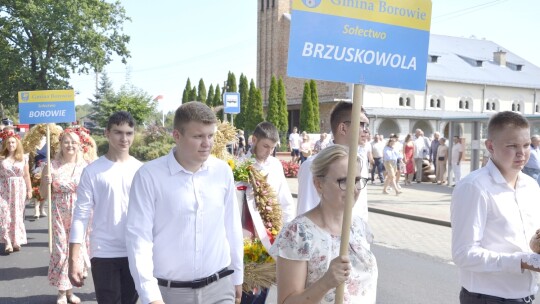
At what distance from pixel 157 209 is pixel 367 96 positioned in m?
48.7

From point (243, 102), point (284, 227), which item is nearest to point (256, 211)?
point (284, 227)

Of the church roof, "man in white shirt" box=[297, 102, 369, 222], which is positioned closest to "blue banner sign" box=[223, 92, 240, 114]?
"man in white shirt" box=[297, 102, 369, 222]

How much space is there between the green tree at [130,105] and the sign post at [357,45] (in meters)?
40.5

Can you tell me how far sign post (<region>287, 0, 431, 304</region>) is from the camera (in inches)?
107

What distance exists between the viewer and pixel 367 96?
51000mm

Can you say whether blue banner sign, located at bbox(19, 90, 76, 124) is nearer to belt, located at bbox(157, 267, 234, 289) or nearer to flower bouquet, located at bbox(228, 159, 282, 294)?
flower bouquet, located at bbox(228, 159, 282, 294)

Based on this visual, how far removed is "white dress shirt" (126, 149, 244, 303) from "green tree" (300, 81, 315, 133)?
47060 millimetres

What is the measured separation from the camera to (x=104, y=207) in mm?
4504

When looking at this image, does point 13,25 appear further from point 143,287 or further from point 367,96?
point 143,287

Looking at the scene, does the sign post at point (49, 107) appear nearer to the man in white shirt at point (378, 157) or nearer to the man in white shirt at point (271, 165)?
the man in white shirt at point (271, 165)

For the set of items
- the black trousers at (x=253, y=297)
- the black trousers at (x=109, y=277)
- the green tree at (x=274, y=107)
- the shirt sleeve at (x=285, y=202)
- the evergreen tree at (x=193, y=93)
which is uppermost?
the evergreen tree at (x=193, y=93)

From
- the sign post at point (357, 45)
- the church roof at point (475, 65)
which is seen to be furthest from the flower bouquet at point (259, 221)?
the church roof at point (475, 65)

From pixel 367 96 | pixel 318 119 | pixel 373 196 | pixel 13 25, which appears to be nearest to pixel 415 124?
pixel 367 96

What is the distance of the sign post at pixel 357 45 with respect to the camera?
8.93 ft
